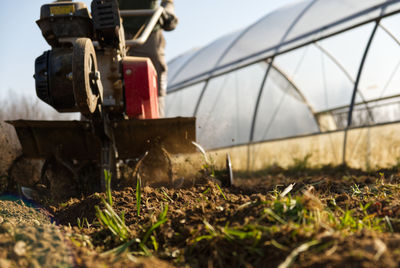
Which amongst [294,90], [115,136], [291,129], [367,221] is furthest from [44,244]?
[294,90]

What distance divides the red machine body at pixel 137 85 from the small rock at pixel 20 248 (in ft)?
6.27

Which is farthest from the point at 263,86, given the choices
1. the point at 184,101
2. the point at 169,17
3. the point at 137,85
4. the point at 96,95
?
the point at 96,95

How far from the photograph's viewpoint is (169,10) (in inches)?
160

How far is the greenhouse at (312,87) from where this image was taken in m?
6.80

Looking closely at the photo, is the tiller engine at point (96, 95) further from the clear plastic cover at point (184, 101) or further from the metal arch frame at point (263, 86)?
the clear plastic cover at point (184, 101)

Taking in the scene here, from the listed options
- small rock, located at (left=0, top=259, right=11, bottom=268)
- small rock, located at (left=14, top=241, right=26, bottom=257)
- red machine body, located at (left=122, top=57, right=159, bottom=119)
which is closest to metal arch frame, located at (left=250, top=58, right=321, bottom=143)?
red machine body, located at (left=122, top=57, right=159, bottom=119)

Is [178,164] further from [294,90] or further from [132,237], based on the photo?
[294,90]

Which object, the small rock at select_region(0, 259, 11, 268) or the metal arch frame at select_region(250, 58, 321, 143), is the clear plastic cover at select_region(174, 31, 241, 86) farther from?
the small rock at select_region(0, 259, 11, 268)

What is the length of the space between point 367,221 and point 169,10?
320 centimetres

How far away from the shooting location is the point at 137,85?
305cm

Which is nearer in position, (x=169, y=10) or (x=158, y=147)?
(x=158, y=147)

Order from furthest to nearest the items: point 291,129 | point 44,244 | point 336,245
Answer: point 291,129 → point 44,244 → point 336,245

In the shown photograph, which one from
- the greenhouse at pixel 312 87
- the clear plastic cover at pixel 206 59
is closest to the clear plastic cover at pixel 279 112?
the greenhouse at pixel 312 87

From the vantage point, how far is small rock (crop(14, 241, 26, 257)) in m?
1.24
